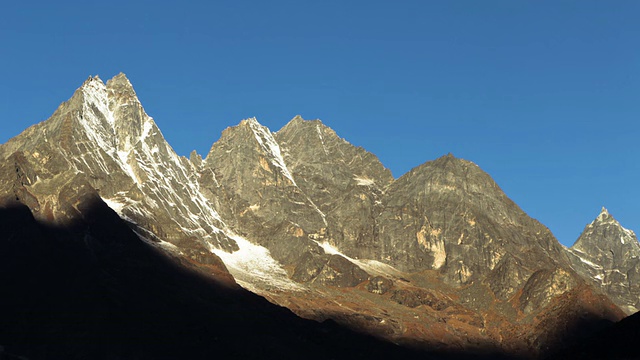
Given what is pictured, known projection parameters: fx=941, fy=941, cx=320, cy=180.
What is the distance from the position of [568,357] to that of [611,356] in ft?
28.1

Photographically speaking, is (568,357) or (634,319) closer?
(568,357)

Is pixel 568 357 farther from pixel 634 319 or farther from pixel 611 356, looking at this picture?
pixel 634 319

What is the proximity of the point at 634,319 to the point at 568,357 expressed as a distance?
27.5 metres

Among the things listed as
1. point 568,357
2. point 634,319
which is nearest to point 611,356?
point 568,357

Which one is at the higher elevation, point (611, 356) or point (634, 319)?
point (634, 319)

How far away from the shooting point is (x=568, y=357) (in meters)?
134

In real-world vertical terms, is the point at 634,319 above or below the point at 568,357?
above

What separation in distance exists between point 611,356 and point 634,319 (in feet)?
65.5

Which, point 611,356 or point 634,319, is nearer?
point 611,356

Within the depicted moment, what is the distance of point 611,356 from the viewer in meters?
138
